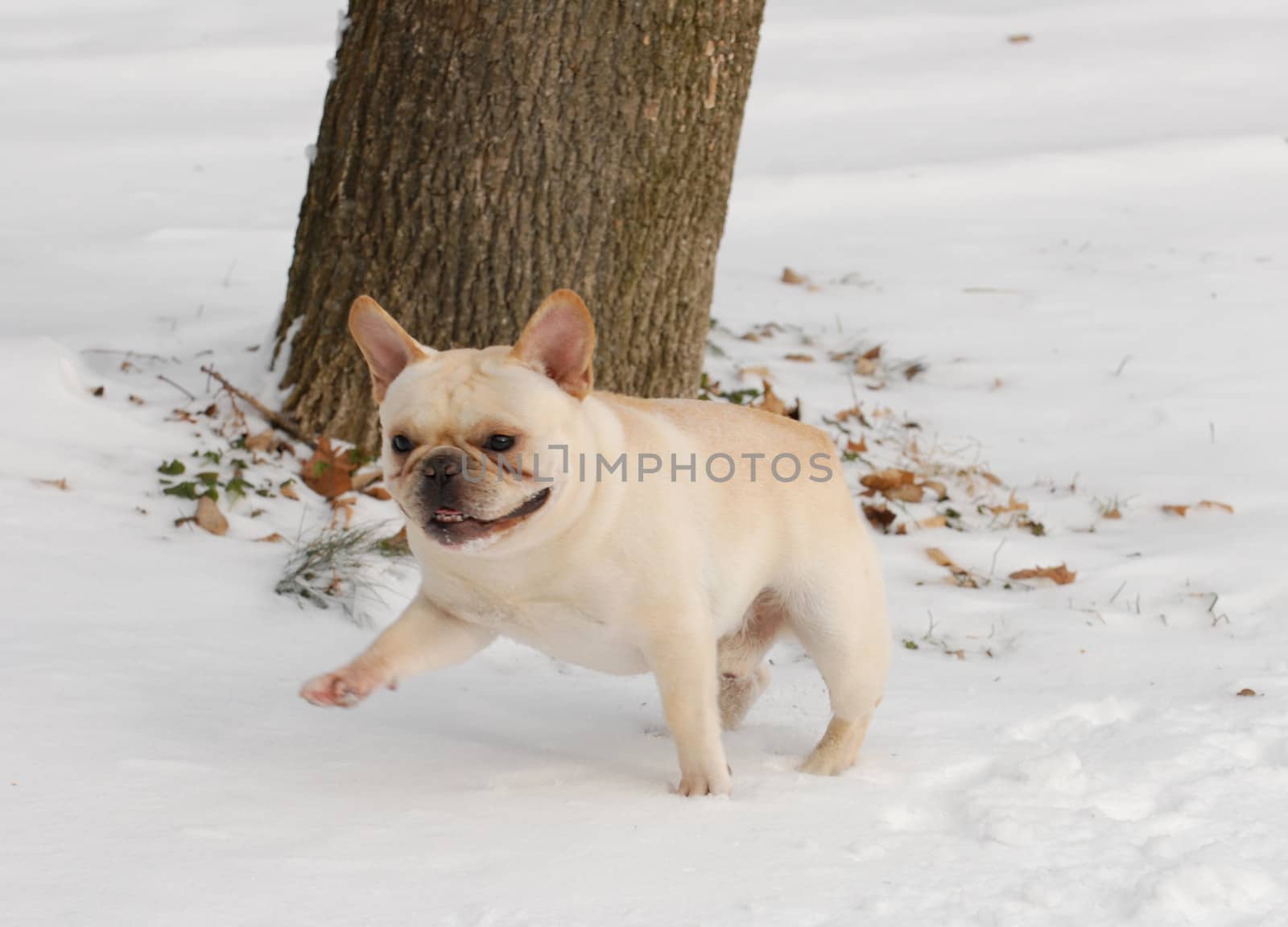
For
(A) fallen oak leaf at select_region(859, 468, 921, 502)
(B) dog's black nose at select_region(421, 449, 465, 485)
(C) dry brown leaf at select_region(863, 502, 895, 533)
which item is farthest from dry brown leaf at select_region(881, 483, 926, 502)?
(B) dog's black nose at select_region(421, 449, 465, 485)

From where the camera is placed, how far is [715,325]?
7.23m

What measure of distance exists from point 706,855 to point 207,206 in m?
6.86

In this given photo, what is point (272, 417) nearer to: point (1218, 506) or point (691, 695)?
point (691, 695)

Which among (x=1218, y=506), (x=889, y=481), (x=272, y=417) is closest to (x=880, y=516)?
(x=889, y=481)

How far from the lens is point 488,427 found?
2.93 m

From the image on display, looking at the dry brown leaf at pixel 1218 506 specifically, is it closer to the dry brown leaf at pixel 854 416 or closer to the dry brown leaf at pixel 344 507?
the dry brown leaf at pixel 854 416

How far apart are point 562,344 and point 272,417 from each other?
2468 mm

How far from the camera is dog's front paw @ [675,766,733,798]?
321 cm

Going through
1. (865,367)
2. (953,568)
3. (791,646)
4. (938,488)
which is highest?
(865,367)

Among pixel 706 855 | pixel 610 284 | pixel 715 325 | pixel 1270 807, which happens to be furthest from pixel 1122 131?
pixel 706 855

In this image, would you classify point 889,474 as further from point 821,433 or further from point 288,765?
point 288,765

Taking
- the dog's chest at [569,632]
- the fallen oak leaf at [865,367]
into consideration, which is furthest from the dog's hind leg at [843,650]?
the fallen oak leaf at [865,367]

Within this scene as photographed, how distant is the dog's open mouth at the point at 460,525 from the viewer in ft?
9.48

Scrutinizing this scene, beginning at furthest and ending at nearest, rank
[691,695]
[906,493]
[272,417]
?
[906,493] → [272,417] → [691,695]
